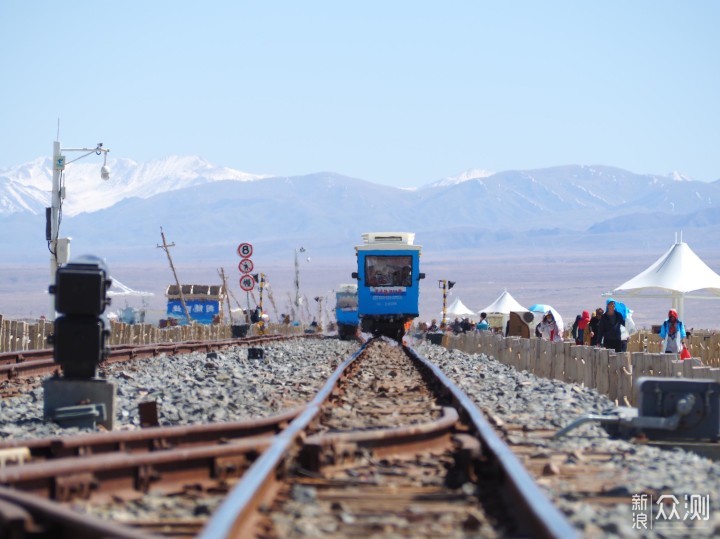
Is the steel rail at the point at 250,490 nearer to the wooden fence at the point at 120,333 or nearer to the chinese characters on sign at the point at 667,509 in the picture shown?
the chinese characters on sign at the point at 667,509

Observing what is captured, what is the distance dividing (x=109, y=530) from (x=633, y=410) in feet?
23.8

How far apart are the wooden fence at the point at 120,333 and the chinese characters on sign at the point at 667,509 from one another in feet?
47.2

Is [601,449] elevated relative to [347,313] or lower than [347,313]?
lower

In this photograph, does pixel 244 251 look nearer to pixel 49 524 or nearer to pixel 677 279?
pixel 677 279

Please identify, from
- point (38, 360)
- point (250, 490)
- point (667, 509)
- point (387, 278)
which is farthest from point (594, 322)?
point (250, 490)

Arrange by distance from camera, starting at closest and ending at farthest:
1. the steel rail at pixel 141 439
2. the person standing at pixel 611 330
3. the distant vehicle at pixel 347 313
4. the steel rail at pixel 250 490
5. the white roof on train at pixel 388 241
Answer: the steel rail at pixel 250 490
the steel rail at pixel 141 439
the person standing at pixel 611 330
the white roof on train at pixel 388 241
the distant vehicle at pixel 347 313

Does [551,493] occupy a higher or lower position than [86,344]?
lower

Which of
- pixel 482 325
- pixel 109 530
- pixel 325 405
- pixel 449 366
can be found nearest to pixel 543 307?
pixel 482 325

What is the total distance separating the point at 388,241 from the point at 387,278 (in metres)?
1.09

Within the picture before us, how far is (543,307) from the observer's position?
43281 mm

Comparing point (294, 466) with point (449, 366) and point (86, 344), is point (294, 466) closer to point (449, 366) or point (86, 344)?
point (86, 344)

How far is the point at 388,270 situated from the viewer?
3800 centimetres

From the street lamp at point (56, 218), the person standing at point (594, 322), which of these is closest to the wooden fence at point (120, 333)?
the street lamp at point (56, 218)

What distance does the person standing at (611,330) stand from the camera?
20.5 meters
